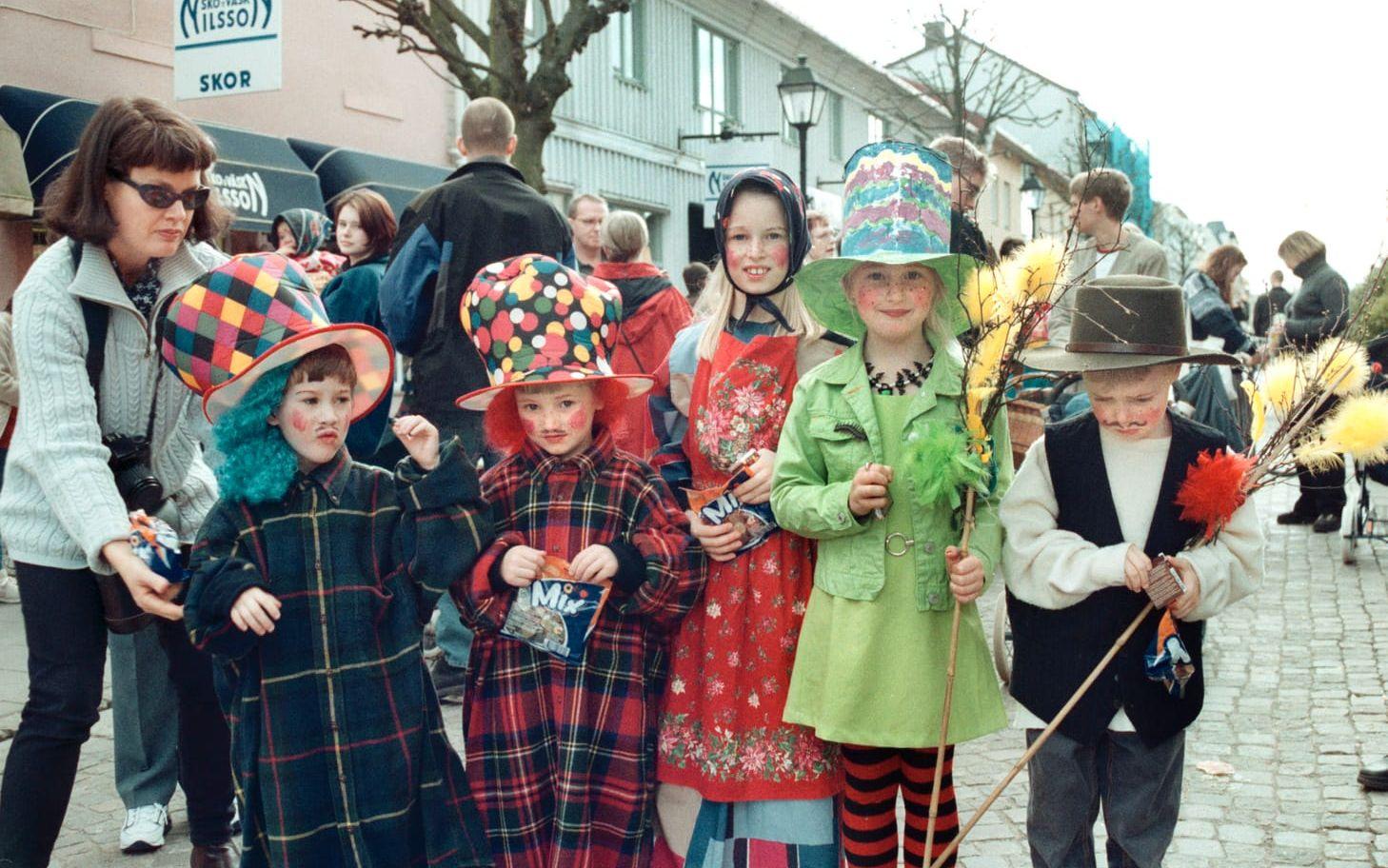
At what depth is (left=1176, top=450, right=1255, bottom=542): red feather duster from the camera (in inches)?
114

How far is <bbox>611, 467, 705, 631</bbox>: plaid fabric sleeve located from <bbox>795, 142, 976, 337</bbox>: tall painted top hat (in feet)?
2.11

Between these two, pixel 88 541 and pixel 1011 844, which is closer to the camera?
pixel 88 541

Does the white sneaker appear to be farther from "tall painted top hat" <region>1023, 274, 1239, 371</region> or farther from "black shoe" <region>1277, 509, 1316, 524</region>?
"black shoe" <region>1277, 509, 1316, 524</region>

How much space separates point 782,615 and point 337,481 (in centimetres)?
115

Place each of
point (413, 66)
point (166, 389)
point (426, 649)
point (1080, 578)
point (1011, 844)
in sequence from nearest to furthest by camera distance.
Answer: point (1080, 578)
point (166, 389)
point (1011, 844)
point (426, 649)
point (413, 66)

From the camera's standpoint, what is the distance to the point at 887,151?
3.25 metres

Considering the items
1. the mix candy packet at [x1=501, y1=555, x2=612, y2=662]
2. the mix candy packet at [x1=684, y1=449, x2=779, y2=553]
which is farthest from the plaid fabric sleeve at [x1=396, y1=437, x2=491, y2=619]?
the mix candy packet at [x1=684, y1=449, x2=779, y2=553]

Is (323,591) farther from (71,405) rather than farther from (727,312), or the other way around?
(727,312)

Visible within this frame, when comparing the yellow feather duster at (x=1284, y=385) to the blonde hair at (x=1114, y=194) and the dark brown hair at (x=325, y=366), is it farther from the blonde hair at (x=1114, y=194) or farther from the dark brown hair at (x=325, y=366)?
the blonde hair at (x=1114, y=194)

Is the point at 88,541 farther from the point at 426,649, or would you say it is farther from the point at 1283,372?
the point at 426,649

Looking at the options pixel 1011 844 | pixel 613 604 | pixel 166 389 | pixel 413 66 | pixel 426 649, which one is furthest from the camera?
pixel 413 66

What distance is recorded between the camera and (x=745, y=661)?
3311mm

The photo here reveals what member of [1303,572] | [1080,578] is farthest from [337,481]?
[1303,572]

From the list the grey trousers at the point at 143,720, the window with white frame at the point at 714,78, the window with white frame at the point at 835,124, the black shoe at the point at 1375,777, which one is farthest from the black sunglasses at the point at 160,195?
the window with white frame at the point at 835,124
